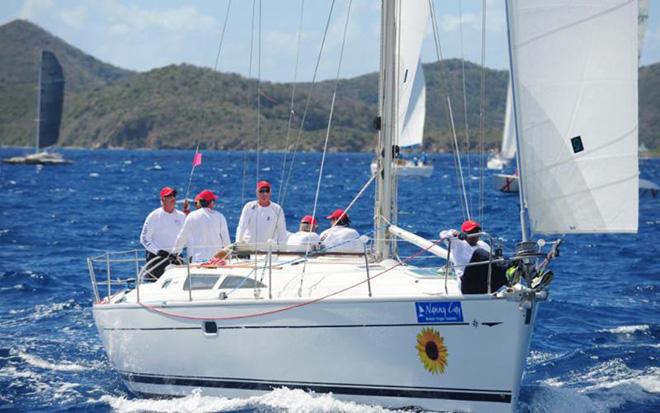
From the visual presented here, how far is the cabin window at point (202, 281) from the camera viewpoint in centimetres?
1165

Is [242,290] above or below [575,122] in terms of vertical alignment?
below

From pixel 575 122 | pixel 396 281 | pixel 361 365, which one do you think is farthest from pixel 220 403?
pixel 575 122

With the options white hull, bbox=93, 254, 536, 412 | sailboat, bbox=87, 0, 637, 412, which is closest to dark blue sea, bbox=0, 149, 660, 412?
white hull, bbox=93, 254, 536, 412

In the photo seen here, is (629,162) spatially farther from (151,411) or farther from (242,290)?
(151,411)

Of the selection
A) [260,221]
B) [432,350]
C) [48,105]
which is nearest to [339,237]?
[260,221]

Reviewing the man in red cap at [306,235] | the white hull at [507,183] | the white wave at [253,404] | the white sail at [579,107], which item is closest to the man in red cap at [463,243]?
the white sail at [579,107]

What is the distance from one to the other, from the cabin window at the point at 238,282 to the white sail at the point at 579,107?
3.58m

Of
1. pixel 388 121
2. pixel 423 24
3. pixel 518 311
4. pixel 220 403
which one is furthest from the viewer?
pixel 423 24

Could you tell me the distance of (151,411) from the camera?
1138 cm

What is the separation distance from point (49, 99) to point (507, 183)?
60320 millimetres

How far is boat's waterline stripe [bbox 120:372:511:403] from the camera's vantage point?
405 inches

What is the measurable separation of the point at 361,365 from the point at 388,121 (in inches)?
137

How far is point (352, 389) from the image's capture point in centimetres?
1062

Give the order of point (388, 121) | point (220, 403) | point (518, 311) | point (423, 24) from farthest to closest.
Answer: point (423, 24) → point (388, 121) → point (220, 403) → point (518, 311)
